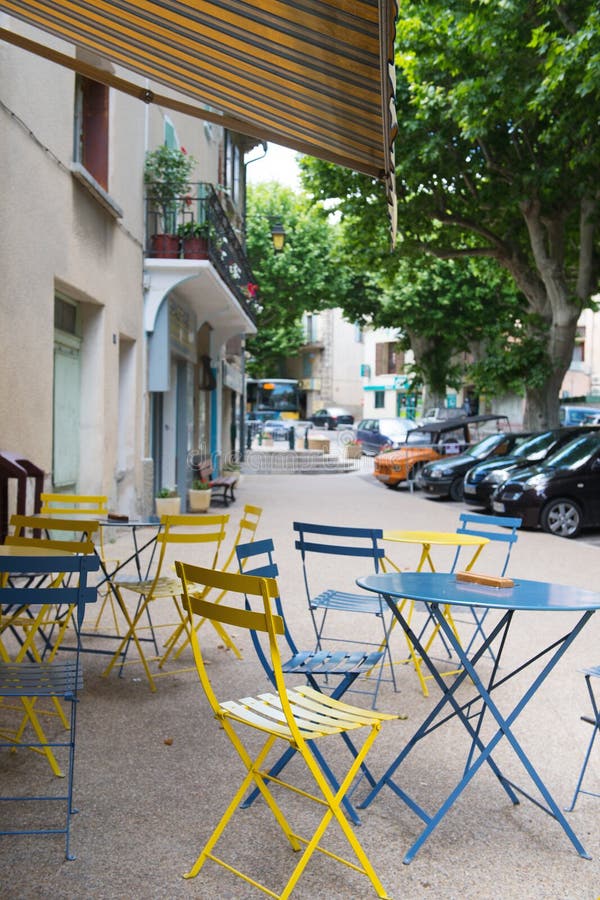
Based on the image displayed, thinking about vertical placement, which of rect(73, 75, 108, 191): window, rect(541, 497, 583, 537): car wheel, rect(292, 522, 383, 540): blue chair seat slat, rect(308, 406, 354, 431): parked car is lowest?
rect(541, 497, 583, 537): car wheel

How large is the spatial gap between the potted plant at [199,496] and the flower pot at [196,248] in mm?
4073

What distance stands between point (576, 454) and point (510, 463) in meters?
2.49

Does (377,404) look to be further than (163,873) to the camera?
Yes

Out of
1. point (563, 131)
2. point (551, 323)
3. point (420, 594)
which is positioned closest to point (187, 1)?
point (420, 594)

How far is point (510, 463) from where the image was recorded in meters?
17.4

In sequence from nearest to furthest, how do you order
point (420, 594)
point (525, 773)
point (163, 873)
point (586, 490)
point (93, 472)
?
1. point (163, 873)
2. point (420, 594)
3. point (525, 773)
4. point (93, 472)
5. point (586, 490)

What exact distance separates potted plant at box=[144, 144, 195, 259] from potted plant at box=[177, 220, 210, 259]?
0.59 ft

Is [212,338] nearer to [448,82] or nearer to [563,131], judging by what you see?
[448,82]

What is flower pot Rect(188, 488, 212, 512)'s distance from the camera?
16812 millimetres

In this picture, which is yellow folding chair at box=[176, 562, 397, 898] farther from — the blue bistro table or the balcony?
the balcony

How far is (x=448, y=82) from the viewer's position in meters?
18.2

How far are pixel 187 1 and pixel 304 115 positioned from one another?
42.1 inches

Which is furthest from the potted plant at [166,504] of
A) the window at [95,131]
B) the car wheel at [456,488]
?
Result: the car wheel at [456,488]

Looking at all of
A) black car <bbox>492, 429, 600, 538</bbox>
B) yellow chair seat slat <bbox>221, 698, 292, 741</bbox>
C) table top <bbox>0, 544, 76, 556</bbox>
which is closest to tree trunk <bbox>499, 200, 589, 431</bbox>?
black car <bbox>492, 429, 600, 538</bbox>
